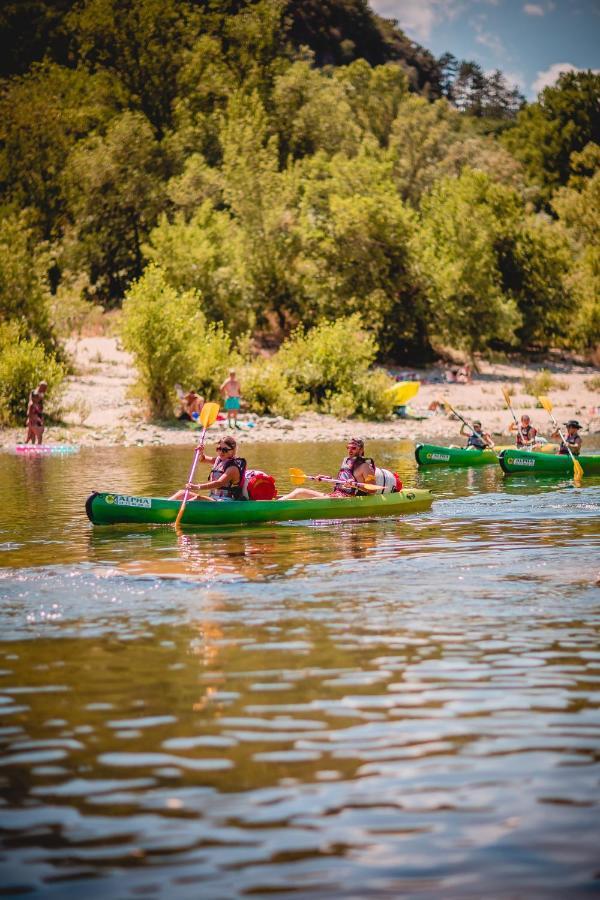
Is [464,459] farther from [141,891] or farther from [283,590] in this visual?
[141,891]

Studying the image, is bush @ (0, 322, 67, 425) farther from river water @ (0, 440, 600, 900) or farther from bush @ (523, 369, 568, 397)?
river water @ (0, 440, 600, 900)

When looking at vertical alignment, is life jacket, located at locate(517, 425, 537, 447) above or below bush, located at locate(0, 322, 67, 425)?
below

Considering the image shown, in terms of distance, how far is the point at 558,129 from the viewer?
8138 cm

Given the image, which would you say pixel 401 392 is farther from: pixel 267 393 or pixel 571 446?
pixel 571 446

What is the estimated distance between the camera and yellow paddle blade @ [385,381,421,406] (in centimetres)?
3962

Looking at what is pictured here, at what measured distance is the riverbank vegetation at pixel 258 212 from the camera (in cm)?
3950

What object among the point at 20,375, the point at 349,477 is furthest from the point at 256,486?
the point at 20,375

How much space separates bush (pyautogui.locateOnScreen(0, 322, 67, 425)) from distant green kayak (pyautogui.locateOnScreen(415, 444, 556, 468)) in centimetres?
1279

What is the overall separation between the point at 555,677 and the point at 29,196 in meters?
53.2

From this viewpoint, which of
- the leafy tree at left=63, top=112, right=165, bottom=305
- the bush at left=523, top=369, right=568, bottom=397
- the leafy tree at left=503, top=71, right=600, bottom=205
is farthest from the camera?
the leafy tree at left=503, top=71, right=600, bottom=205

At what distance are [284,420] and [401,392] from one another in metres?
5.36

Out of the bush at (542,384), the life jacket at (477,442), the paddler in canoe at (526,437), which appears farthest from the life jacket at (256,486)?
the bush at (542,384)

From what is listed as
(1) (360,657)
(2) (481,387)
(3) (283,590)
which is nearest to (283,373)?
(2) (481,387)

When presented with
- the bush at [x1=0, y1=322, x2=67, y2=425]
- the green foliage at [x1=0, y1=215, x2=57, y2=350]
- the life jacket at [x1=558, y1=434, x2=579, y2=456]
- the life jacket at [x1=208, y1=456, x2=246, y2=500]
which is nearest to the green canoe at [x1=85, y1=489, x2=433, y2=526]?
the life jacket at [x1=208, y1=456, x2=246, y2=500]
